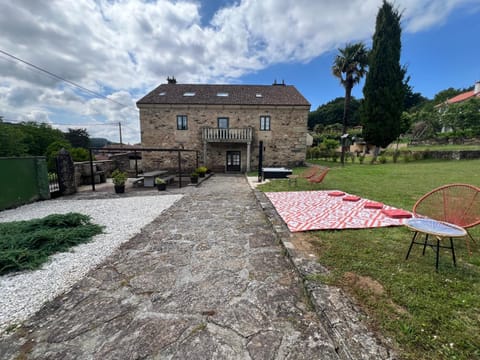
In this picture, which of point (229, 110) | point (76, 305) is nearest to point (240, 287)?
point (76, 305)

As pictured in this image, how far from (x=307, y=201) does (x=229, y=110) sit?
1222 centimetres

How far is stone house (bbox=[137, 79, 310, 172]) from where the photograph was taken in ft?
51.7

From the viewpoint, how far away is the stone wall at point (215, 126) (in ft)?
52.3

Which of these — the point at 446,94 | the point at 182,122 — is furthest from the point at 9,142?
the point at 446,94

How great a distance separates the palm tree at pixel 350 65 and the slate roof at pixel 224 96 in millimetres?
4057

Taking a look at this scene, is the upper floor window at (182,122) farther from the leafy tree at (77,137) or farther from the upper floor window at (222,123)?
the leafy tree at (77,137)

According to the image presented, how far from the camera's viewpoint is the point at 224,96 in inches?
667

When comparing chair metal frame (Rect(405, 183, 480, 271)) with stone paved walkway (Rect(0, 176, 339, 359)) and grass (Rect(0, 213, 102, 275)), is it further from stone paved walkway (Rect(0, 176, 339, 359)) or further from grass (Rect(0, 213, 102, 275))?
grass (Rect(0, 213, 102, 275))

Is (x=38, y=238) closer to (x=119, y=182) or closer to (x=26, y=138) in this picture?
(x=119, y=182)

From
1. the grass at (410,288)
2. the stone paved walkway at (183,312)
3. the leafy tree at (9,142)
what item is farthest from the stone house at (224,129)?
the leafy tree at (9,142)

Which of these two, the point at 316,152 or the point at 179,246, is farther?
the point at 316,152

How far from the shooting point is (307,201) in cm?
581

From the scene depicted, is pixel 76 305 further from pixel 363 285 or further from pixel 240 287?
A: pixel 363 285

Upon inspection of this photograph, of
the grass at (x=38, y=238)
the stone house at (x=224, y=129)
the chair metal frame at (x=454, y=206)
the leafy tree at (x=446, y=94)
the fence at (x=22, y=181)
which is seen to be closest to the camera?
the chair metal frame at (x=454, y=206)
